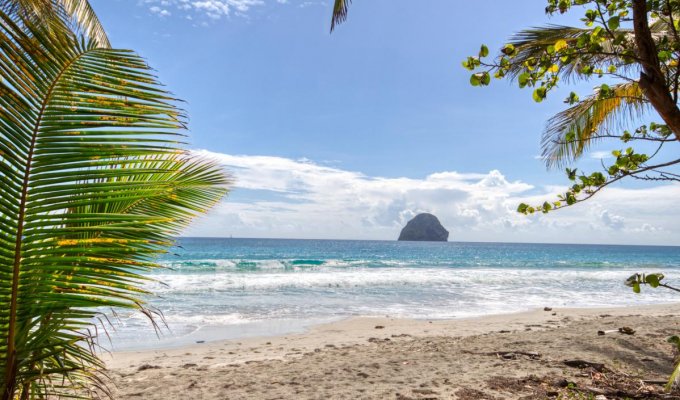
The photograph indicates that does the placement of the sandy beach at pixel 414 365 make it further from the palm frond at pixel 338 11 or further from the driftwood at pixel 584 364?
the palm frond at pixel 338 11

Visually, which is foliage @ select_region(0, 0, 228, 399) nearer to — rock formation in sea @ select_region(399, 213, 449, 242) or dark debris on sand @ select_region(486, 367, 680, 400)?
dark debris on sand @ select_region(486, 367, 680, 400)

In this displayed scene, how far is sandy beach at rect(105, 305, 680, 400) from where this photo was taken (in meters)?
4.62

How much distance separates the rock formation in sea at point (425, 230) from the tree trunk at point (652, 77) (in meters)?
122

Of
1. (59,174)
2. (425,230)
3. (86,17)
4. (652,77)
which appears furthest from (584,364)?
(425,230)

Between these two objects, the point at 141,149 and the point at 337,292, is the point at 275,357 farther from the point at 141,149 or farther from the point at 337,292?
the point at 337,292

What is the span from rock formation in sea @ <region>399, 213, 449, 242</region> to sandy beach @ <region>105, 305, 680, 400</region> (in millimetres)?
114461

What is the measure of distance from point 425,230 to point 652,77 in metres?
123

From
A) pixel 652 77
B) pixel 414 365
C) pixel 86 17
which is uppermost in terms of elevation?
pixel 86 17

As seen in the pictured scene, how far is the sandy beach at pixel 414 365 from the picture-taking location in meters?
4.62

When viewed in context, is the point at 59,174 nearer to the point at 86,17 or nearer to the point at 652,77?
the point at 652,77

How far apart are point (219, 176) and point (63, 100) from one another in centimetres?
101

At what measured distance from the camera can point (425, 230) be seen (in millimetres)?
122812

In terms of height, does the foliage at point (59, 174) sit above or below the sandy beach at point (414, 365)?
above

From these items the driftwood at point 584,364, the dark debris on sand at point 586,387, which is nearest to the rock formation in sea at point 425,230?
the driftwood at point 584,364
